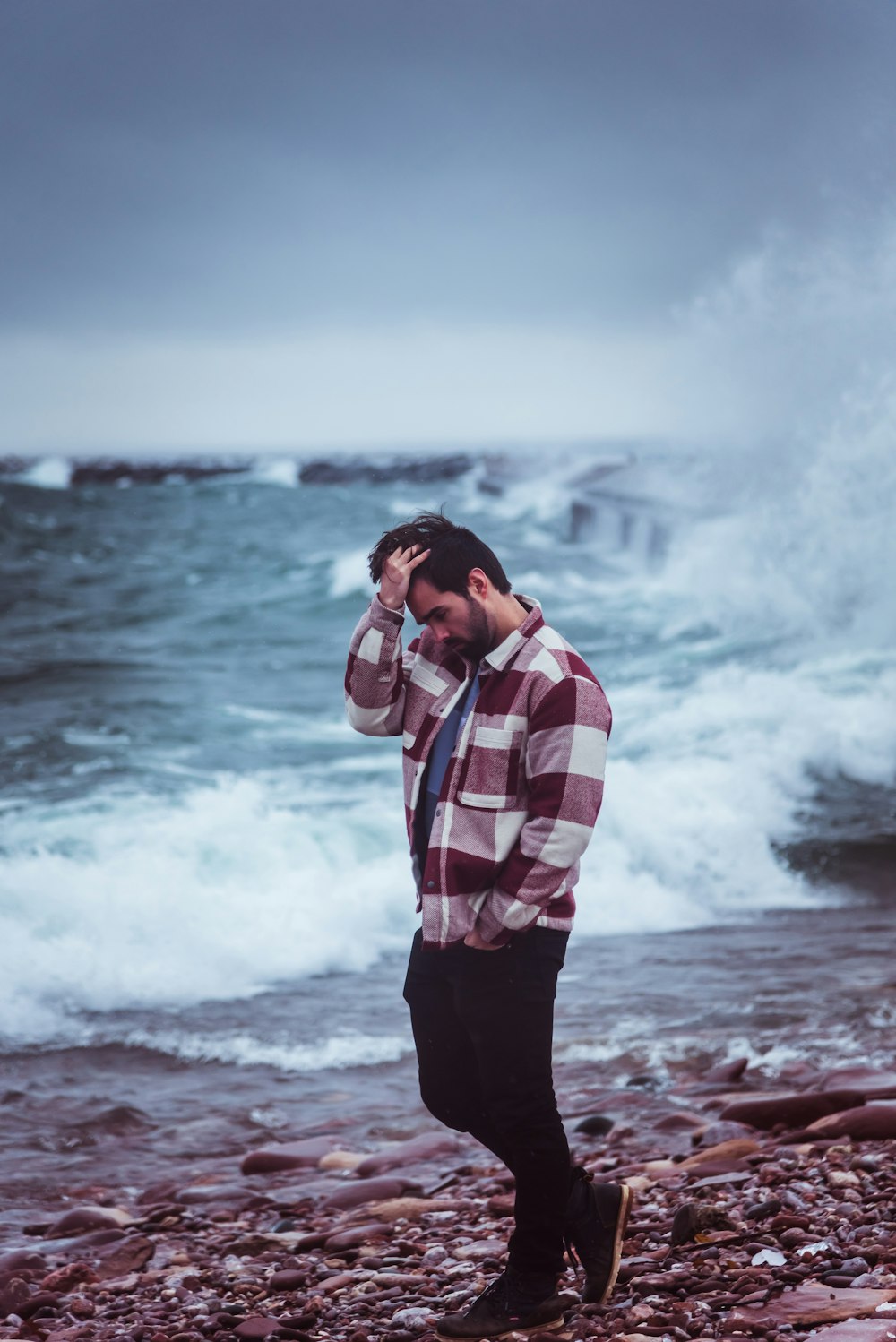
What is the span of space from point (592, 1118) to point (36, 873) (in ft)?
13.8

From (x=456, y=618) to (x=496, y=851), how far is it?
377 mm

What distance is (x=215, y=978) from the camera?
5.96 meters

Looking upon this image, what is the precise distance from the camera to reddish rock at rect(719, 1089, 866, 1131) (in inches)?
138

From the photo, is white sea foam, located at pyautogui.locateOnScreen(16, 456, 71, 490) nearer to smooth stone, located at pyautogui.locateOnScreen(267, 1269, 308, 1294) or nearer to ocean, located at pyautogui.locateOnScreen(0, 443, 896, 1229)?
ocean, located at pyautogui.locateOnScreen(0, 443, 896, 1229)

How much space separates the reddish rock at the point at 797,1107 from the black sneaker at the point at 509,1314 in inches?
58.7

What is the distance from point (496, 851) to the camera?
82.4 inches

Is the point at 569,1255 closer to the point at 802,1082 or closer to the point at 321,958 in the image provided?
the point at 802,1082

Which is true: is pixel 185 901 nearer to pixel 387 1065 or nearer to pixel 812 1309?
pixel 387 1065

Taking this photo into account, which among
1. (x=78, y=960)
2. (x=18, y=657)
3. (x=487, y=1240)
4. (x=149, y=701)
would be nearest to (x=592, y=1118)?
(x=487, y=1240)

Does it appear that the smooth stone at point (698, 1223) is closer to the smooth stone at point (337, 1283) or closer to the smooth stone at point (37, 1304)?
the smooth stone at point (337, 1283)

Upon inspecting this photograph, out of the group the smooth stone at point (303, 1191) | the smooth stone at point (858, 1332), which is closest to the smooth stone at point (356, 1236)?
the smooth stone at point (303, 1191)

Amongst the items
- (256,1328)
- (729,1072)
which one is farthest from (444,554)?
(729,1072)

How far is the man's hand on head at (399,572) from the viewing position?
2164 mm

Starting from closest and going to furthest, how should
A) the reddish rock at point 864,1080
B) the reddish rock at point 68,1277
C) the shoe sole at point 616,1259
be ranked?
1. the shoe sole at point 616,1259
2. the reddish rock at point 68,1277
3. the reddish rock at point 864,1080
